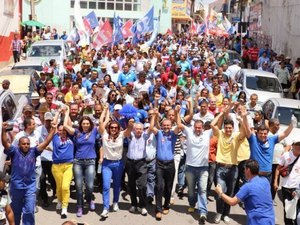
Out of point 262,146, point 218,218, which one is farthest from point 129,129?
point 262,146

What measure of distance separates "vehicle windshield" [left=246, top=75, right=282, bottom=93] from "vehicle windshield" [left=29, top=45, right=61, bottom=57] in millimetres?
8502

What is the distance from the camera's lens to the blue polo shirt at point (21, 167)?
22.9ft

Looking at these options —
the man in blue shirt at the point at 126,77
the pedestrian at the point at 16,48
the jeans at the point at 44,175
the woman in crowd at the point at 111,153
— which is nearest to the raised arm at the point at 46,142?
the woman in crowd at the point at 111,153

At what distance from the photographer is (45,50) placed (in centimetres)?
2136

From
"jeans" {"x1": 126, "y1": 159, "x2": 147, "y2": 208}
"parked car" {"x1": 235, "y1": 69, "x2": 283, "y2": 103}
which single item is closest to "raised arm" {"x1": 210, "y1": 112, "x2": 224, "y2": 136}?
"jeans" {"x1": 126, "y1": 159, "x2": 147, "y2": 208}

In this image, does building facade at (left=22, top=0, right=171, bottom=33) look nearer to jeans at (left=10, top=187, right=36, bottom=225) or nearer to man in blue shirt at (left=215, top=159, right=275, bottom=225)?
jeans at (left=10, top=187, right=36, bottom=225)

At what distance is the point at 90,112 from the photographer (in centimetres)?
997

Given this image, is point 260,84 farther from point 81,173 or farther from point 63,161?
point 63,161

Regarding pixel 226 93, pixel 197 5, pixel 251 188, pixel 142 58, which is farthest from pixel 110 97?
pixel 197 5

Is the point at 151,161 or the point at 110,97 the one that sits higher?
the point at 110,97

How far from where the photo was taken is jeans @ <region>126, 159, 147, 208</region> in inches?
338

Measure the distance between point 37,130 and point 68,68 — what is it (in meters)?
8.27

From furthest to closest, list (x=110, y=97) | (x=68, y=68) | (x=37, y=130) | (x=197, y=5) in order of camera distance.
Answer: (x=197, y=5), (x=68, y=68), (x=110, y=97), (x=37, y=130)

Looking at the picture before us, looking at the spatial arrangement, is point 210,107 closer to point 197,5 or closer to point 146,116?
point 146,116
